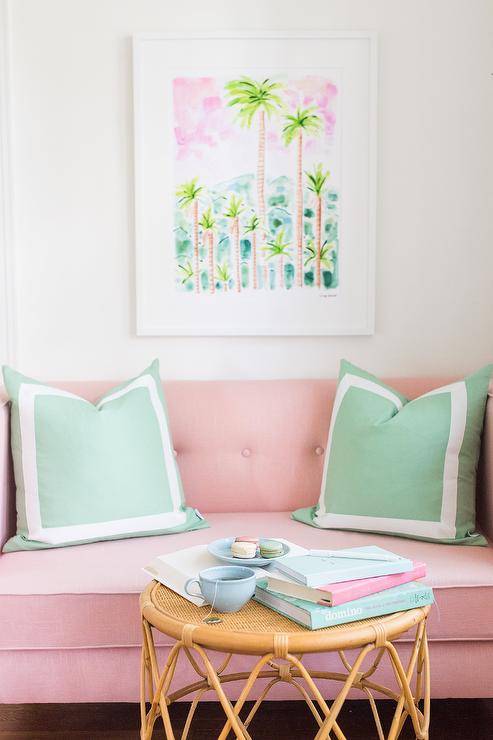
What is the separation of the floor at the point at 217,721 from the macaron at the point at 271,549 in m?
0.63

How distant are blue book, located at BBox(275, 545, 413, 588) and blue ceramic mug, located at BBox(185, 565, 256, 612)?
75 mm

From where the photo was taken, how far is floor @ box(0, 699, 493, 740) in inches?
70.4

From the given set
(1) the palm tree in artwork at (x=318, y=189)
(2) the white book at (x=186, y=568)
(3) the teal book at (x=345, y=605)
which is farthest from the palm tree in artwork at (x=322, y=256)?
(3) the teal book at (x=345, y=605)

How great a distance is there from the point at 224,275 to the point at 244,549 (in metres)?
1.28

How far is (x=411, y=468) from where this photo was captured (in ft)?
6.53

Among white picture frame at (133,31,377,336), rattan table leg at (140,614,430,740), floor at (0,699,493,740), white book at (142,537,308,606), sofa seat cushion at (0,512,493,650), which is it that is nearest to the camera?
rattan table leg at (140,614,430,740)

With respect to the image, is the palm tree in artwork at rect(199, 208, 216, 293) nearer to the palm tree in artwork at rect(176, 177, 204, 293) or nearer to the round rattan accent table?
the palm tree in artwork at rect(176, 177, 204, 293)

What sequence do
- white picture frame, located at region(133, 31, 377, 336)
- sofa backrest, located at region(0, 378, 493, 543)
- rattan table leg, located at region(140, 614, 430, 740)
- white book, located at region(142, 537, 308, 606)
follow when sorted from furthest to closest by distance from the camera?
white picture frame, located at region(133, 31, 377, 336), sofa backrest, located at region(0, 378, 493, 543), white book, located at region(142, 537, 308, 606), rattan table leg, located at region(140, 614, 430, 740)

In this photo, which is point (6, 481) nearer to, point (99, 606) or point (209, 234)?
point (99, 606)

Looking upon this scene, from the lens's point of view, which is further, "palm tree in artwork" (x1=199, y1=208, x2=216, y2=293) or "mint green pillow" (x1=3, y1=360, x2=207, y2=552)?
"palm tree in artwork" (x1=199, y1=208, x2=216, y2=293)

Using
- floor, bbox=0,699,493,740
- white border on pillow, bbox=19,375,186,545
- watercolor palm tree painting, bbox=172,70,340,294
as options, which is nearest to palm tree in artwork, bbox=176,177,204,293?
watercolor palm tree painting, bbox=172,70,340,294

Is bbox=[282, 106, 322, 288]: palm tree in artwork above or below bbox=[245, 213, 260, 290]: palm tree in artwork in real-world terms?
above

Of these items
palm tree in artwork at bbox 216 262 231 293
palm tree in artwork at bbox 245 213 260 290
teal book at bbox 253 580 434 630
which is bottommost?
teal book at bbox 253 580 434 630

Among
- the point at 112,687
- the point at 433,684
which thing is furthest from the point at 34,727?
the point at 433,684
